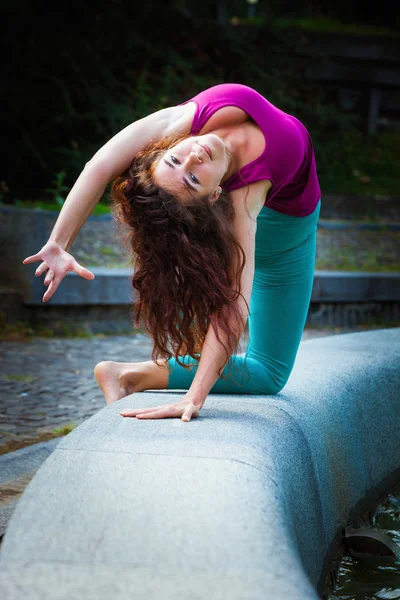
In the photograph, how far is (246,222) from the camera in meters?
2.90

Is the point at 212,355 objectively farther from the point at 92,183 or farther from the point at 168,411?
the point at 92,183

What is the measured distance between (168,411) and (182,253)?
19.8 inches

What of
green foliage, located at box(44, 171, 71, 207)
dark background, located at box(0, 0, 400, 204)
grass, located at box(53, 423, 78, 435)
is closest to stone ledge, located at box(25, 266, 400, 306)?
green foliage, located at box(44, 171, 71, 207)

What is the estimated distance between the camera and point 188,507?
2.00 meters

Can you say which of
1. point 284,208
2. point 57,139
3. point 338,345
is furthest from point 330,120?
point 284,208

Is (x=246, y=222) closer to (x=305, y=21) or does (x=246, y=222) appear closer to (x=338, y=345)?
(x=338, y=345)

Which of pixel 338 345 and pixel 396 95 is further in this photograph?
pixel 396 95

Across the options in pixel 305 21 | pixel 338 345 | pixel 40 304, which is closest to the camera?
pixel 338 345

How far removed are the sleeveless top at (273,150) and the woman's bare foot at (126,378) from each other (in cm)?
75

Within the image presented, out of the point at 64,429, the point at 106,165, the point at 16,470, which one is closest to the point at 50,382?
the point at 64,429

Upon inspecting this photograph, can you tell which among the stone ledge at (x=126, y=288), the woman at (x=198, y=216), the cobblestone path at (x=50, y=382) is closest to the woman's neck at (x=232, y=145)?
the woman at (x=198, y=216)

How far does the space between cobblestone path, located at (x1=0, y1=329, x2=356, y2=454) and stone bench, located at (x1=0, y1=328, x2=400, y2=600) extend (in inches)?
53.6

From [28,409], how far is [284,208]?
7.12ft

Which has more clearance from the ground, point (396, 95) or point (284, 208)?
point (284, 208)
